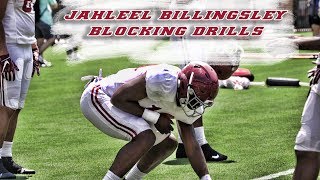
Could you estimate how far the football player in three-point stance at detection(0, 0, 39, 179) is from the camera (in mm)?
7785

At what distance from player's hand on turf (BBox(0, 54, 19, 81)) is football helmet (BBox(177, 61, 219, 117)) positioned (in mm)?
1840

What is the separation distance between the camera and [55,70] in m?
19.4

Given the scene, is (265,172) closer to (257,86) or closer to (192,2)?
(192,2)

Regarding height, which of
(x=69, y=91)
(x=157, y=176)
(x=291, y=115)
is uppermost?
(x=157, y=176)

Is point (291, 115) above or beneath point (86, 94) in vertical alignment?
beneath

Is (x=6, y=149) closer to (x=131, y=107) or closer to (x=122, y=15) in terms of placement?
(x=131, y=107)

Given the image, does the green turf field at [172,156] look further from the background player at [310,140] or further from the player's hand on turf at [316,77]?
the player's hand on turf at [316,77]

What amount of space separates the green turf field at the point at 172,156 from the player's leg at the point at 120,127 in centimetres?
111

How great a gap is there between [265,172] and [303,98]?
538 centimetres

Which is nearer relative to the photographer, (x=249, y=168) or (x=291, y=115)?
(x=249, y=168)

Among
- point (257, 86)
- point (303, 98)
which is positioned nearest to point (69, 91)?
point (257, 86)

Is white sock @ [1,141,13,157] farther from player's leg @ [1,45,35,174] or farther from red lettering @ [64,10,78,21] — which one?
red lettering @ [64,10,78,21]

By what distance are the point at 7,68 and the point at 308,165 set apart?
9.27ft

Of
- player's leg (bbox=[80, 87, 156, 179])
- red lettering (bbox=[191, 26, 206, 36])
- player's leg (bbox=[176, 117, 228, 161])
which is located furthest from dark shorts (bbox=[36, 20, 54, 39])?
player's leg (bbox=[80, 87, 156, 179])
